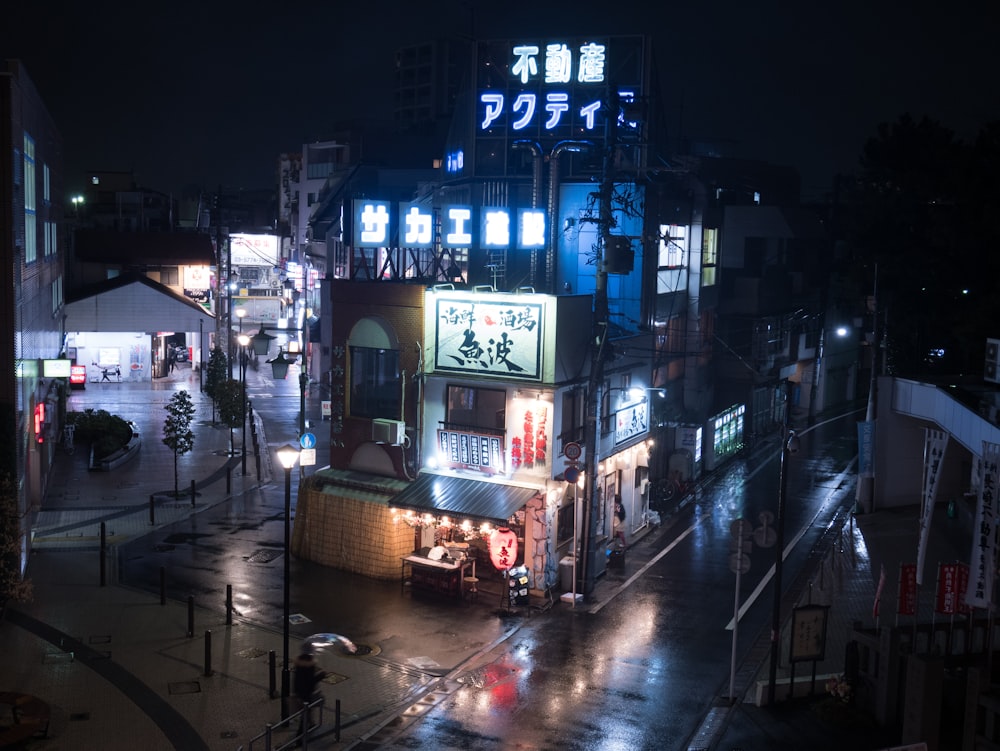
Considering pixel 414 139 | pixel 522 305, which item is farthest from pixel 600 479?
pixel 414 139

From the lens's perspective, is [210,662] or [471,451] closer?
[210,662]

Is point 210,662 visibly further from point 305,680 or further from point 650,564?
point 650,564

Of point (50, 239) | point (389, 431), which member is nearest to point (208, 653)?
point (389, 431)

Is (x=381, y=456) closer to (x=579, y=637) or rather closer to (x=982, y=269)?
(x=579, y=637)

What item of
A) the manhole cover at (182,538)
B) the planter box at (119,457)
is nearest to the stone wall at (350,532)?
the manhole cover at (182,538)

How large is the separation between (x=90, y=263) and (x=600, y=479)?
166 feet

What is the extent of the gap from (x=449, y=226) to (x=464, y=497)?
918 centimetres

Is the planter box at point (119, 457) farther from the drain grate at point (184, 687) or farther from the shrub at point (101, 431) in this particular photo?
the drain grate at point (184, 687)

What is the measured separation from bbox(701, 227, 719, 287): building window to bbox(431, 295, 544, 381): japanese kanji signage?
18.5m

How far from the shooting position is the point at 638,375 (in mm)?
33156

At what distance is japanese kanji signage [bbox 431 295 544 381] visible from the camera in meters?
26.2

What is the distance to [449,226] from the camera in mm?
31000

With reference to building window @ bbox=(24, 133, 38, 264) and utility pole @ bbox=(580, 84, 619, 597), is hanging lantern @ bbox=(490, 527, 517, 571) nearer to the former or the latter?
utility pole @ bbox=(580, 84, 619, 597)

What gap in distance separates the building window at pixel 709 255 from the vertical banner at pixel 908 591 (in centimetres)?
2474
